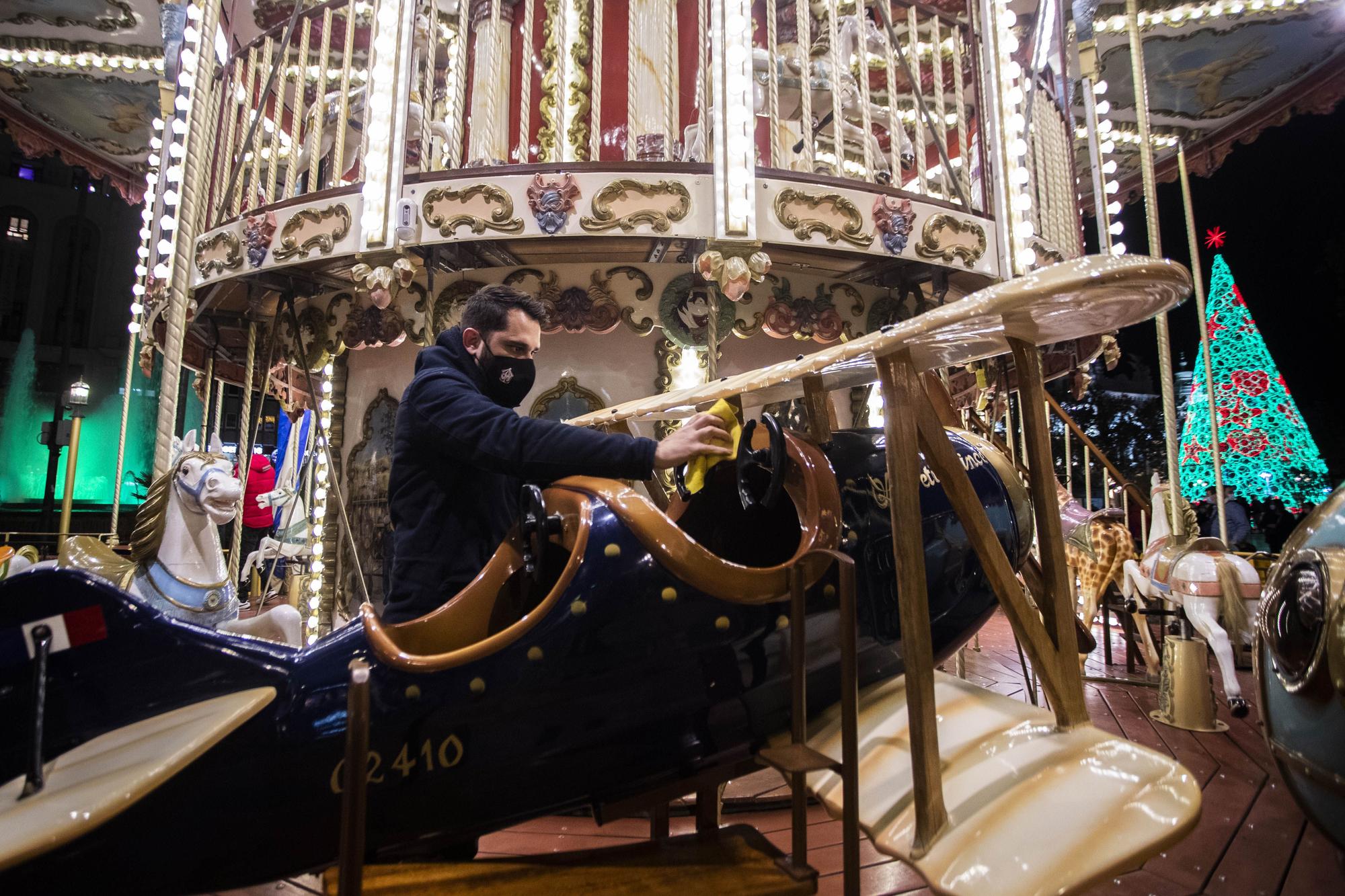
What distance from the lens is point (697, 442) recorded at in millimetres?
1711

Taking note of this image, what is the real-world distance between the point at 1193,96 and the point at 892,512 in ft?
34.6

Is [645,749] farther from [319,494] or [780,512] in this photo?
[319,494]

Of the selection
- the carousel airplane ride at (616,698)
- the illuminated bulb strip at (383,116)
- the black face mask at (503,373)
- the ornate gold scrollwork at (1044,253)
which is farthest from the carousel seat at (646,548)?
the ornate gold scrollwork at (1044,253)

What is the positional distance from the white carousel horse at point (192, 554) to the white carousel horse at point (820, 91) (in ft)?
10.1

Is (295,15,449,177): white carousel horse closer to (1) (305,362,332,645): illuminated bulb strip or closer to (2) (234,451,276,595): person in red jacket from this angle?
(1) (305,362,332,645): illuminated bulb strip

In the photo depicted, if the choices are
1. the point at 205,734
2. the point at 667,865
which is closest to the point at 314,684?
the point at 205,734

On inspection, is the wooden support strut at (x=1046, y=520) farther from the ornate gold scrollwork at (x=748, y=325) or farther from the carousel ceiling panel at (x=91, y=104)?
the carousel ceiling panel at (x=91, y=104)

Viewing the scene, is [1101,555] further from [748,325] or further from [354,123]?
[354,123]

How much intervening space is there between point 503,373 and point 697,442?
737 mm

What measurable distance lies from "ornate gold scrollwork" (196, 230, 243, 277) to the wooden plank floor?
354 cm

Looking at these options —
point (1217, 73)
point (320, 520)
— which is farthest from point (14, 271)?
point (1217, 73)

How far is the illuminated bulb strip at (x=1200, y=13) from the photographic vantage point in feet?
24.7

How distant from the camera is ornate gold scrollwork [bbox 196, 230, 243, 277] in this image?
459cm

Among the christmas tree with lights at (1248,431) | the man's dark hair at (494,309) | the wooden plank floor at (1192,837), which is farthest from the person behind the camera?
the christmas tree with lights at (1248,431)
